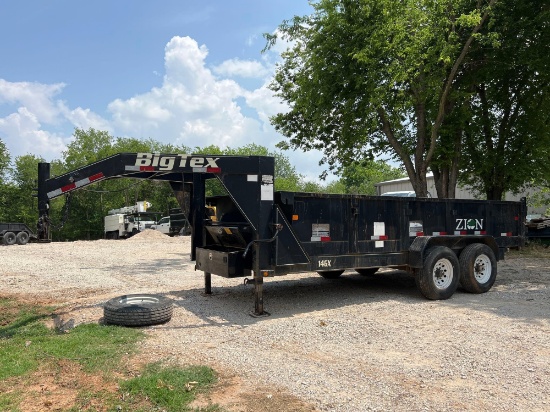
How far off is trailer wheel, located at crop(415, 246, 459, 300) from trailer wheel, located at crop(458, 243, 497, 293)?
319mm

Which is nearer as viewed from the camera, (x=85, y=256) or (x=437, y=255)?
(x=437, y=255)

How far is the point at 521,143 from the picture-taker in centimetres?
1881

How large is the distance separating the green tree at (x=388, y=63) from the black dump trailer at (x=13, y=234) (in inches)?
787

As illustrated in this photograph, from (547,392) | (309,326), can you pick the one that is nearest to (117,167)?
(309,326)

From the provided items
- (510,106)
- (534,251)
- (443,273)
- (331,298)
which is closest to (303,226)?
(331,298)

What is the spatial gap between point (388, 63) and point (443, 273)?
8.83m

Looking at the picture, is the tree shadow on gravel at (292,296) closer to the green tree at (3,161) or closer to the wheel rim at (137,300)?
the wheel rim at (137,300)

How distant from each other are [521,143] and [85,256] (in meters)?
18.0

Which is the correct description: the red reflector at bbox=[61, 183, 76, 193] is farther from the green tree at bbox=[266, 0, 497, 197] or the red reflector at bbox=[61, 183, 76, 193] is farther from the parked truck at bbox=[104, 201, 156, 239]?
the parked truck at bbox=[104, 201, 156, 239]

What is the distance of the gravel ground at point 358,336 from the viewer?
178 inches

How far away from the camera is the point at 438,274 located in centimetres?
920

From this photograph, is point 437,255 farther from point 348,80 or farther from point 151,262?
point 151,262

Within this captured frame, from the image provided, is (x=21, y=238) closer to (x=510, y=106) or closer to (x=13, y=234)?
(x=13, y=234)

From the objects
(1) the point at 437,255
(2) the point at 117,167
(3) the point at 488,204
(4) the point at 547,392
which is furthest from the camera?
(3) the point at 488,204
